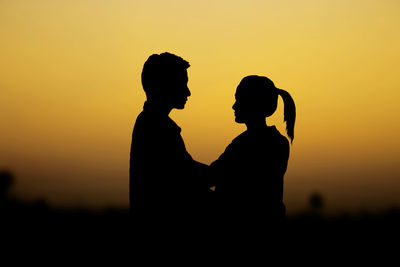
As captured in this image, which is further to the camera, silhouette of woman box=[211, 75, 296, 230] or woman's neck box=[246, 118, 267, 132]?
woman's neck box=[246, 118, 267, 132]

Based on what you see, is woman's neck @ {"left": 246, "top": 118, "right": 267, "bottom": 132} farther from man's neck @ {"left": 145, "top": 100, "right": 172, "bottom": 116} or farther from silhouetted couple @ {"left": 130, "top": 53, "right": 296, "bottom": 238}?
man's neck @ {"left": 145, "top": 100, "right": 172, "bottom": 116}

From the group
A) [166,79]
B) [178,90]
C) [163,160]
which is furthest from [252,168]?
[166,79]

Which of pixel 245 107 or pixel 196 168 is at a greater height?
pixel 245 107

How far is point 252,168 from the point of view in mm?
7816

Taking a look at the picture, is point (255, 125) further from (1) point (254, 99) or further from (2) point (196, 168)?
(2) point (196, 168)

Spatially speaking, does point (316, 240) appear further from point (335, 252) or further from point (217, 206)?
point (217, 206)

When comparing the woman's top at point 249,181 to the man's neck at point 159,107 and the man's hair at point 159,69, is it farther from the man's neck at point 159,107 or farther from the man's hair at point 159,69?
the man's hair at point 159,69

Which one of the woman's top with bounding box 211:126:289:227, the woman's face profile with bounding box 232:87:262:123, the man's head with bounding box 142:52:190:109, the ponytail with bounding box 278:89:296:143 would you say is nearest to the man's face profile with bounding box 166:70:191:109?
the man's head with bounding box 142:52:190:109

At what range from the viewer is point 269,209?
7777mm

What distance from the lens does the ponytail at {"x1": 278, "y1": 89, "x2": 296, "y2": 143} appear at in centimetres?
800

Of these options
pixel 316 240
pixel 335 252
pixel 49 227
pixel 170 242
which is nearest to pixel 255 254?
pixel 170 242

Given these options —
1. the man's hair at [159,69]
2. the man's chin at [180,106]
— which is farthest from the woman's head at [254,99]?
the man's hair at [159,69]

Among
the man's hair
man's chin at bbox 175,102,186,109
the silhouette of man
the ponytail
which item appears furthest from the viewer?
the ponytail

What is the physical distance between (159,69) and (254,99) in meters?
1.19
